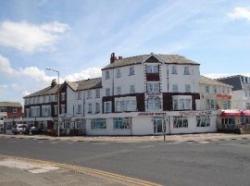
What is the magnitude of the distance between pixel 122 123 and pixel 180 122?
909 cm

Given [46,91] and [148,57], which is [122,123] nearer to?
[148,57]

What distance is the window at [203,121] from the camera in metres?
66.9

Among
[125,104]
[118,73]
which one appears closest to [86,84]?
[118,73]

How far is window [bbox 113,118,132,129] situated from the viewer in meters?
65.4

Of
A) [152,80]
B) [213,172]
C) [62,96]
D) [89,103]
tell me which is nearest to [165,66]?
[152,80]

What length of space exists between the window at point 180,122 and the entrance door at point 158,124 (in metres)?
2.16

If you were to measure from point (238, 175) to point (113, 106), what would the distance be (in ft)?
181

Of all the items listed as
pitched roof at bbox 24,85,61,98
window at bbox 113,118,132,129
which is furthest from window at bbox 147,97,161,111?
pitched roof at bbox 24,85,61,98

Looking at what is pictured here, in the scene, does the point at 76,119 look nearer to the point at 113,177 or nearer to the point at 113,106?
the point at 113,106

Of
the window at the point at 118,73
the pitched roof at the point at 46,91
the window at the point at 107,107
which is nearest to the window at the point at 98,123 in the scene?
the window at the point at 107,107

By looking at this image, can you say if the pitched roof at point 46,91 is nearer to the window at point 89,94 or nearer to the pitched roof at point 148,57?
the window at point 89,94

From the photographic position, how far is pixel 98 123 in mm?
70188

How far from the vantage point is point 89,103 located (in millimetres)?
76500

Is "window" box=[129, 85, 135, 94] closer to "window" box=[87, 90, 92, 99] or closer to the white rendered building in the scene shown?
the white rendered building
